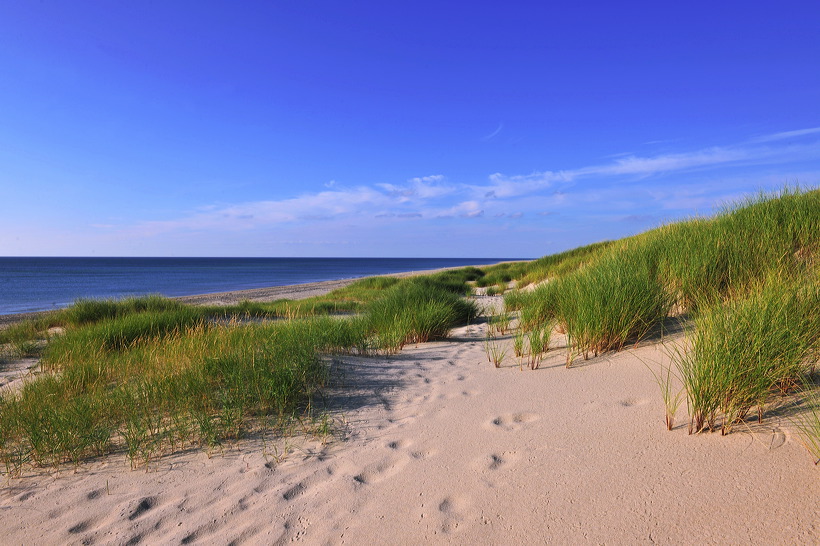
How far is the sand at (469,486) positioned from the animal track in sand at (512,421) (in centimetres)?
1

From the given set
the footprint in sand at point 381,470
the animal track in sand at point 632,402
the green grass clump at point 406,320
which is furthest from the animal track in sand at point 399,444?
the green grass clump at point 406,320

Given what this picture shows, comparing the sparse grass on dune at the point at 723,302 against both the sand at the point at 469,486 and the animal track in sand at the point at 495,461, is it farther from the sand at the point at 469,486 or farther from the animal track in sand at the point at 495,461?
the animal track in sand at the point at 495,461

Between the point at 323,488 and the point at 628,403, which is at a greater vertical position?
the point at 628,403

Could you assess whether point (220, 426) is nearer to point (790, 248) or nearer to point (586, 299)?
point (586, 299)

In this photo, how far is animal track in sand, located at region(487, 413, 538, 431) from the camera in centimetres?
310

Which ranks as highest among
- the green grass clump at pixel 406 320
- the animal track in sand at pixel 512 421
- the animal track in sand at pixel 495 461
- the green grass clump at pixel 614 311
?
the green grass clump at pixel 614 311

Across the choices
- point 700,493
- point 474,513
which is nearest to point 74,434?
point 474,513

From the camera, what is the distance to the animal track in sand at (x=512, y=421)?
310 cm

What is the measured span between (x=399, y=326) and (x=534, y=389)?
2675mm

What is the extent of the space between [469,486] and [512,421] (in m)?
0.89

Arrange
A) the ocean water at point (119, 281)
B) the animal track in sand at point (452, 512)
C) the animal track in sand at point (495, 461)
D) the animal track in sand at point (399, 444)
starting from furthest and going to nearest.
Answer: the ocean water at point (119, 281) → the animal track in sand at point (399, 444) → the animal track in sand at point (495, 461) → the animal track in sand at point (452, 512)

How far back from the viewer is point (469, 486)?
7.92 feet

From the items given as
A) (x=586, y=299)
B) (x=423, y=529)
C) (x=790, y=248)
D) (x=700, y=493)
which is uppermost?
(x=790, y=248)

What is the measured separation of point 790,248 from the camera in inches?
191
